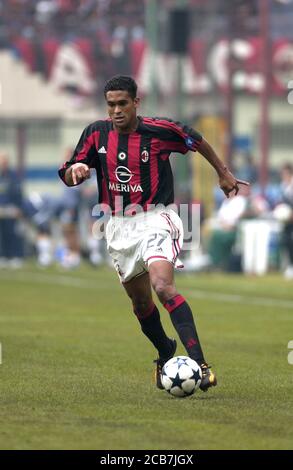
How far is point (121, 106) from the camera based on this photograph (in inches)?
382

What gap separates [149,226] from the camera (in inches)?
385

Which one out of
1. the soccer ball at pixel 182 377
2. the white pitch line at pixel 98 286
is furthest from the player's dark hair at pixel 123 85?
the white pitch line at pixel 98 286

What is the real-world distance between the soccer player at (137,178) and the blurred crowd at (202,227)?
13649 millimetres

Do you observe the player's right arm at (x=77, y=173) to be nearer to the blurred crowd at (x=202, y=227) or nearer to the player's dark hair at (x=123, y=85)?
the player's dark hair at (x=123, y=85)

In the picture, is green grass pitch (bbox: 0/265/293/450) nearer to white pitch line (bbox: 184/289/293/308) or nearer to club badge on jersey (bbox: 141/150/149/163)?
white pitch line (bbox: 184/289/293/308)

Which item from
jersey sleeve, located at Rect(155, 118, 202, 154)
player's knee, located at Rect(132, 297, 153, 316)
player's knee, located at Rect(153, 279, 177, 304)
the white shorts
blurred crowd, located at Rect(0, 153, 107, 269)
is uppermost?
jersey sleeve, located at Rect(155, 118, 202, 154)

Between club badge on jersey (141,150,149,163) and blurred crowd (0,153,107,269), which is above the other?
club badge on jersey (141,150,149,163)

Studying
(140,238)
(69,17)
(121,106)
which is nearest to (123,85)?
(121,106)

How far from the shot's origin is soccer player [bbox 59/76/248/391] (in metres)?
9.72

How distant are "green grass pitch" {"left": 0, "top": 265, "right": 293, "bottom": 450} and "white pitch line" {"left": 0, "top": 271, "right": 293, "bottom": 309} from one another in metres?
0.06

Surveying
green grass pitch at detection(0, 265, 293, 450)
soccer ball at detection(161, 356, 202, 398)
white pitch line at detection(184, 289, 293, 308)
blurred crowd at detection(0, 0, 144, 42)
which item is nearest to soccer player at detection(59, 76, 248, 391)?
soccer ball at detection(161, 356, 202, 398)

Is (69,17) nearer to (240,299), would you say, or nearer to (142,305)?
(240,299)

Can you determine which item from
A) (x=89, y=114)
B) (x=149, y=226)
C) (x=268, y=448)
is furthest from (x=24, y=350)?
(x=89, y=114)

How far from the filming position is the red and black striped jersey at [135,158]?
32.3ft
